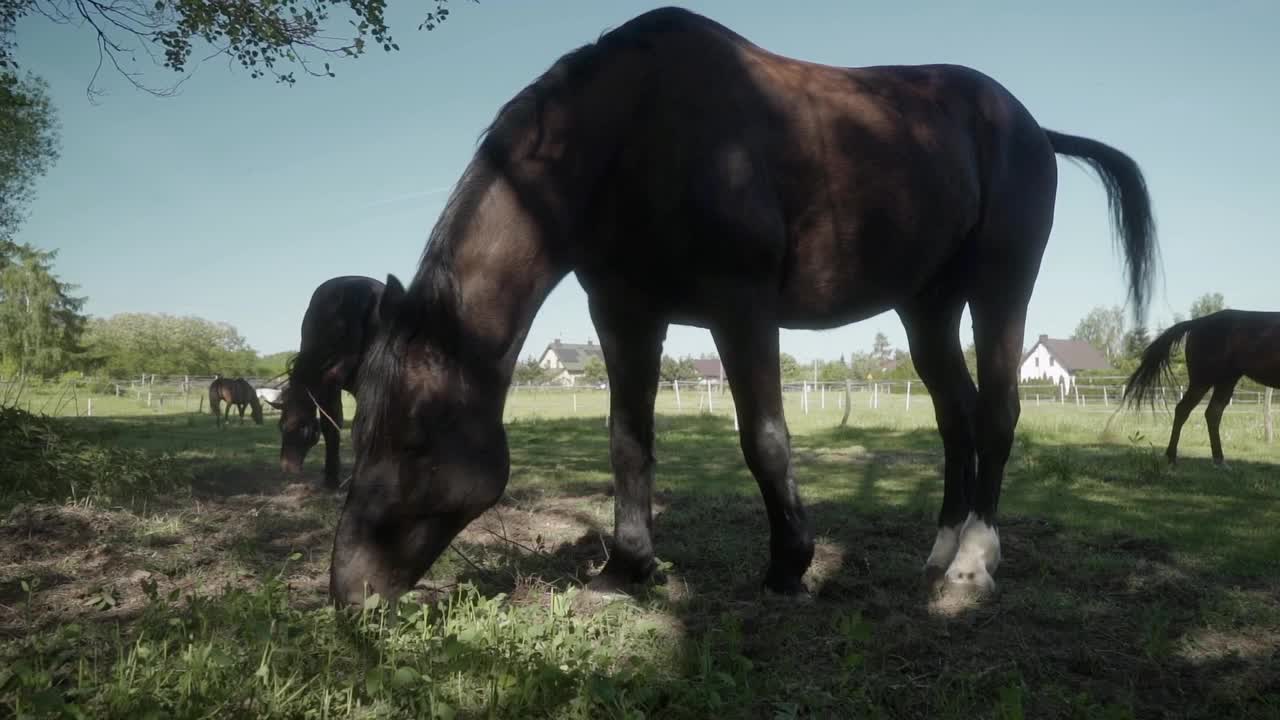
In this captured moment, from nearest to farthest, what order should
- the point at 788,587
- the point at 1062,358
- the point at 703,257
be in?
the point at 703,257 < the point at 788,587 < the point at 1062,358

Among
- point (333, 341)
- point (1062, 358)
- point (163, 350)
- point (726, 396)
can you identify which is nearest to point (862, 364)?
point (1062, 358)

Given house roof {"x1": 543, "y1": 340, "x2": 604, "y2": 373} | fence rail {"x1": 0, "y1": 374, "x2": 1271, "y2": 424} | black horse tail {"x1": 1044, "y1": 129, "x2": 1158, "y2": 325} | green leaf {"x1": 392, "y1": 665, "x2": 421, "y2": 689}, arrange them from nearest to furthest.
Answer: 1. green leaf {"x1": 392, "y1": 665, "x2": 421, "y2": 689}
2. black horse tail {"x1": 1044, "y1": 129, "x2": 1158, "y2": 325}
3. fence rail {"x1": 0, "y1": 374, "x2": 1271, "y2": 424}
4. house roof {"x1": 543, "y1": 340, "x2": 604, "y2": 373}

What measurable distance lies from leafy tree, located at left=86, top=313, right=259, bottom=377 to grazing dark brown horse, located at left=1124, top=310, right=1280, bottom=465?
36932 mm

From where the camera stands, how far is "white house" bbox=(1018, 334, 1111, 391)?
66188 millimetres

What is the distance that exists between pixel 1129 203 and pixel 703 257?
3445 millimetres

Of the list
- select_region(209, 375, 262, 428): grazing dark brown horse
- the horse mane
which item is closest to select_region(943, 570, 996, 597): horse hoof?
the horse mane

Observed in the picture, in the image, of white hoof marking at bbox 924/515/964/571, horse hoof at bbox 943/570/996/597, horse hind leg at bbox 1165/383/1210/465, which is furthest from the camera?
horse hind leg at bbox 1165/383/1210/465

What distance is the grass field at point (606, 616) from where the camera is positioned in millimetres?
1974

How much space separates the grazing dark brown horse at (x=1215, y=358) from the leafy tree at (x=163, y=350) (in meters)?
36.9

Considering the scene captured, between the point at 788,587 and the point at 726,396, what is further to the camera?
the point at 726,396

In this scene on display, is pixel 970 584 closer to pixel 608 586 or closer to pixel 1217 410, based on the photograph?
pixel 608 586

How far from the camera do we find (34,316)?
2531 cm

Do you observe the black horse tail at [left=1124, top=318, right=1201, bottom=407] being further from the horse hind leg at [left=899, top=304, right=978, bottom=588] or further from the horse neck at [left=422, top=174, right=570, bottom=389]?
the horse neck at [left=422, top=174, right=570, bottom=389]

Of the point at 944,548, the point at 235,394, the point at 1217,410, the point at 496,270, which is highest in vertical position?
the point at 496,270
